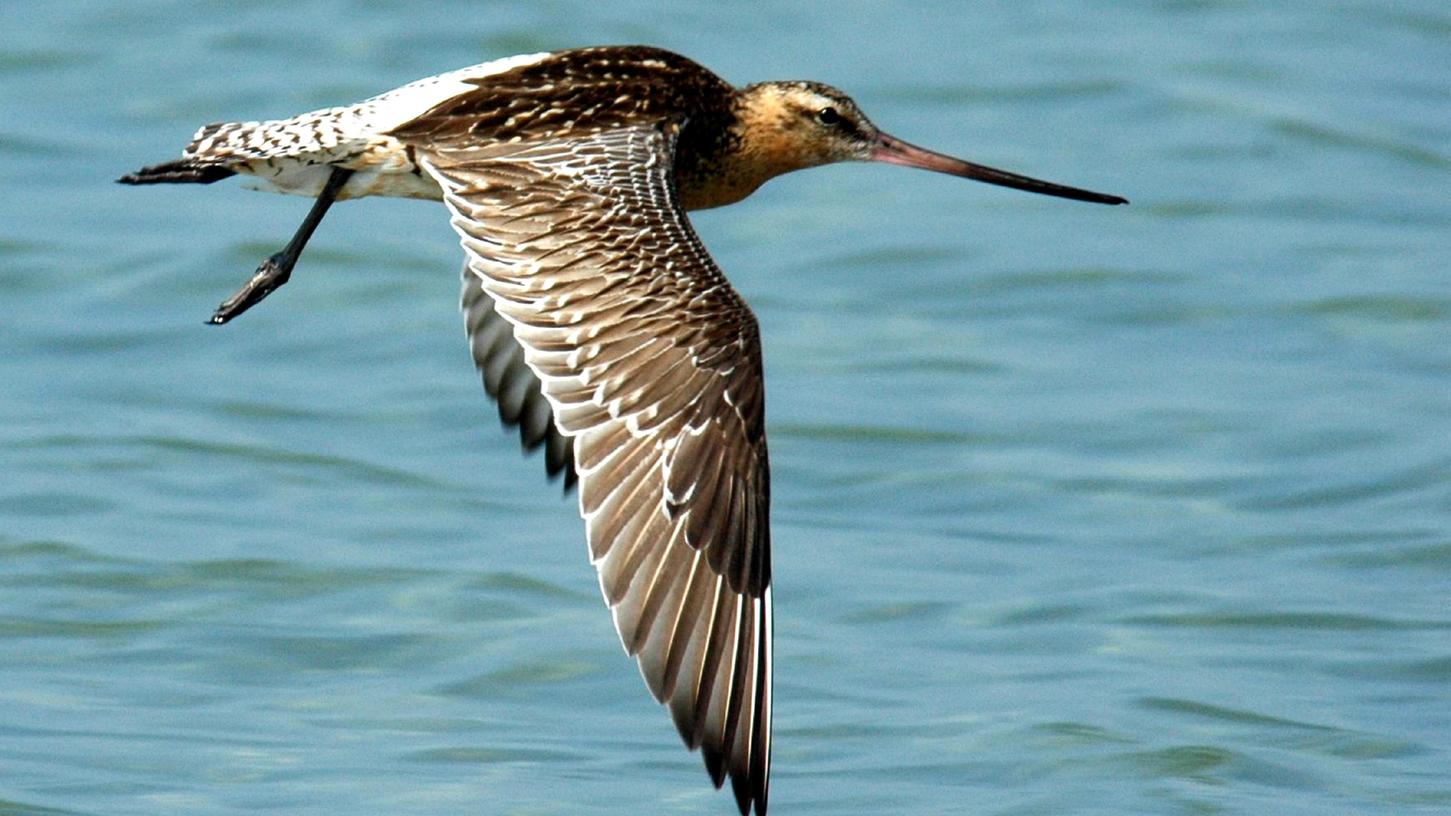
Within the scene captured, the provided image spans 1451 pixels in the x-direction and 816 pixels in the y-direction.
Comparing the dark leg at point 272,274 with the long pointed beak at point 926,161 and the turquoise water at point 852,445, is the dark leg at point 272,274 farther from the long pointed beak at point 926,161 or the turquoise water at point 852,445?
the long pointed beak at point 926,161

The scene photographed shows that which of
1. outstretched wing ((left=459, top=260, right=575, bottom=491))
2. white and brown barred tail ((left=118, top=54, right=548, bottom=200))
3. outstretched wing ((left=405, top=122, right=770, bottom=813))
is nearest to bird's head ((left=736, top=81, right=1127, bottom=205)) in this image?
white and brown barred tail ((left=118, top=54, right=548, bottom=200))

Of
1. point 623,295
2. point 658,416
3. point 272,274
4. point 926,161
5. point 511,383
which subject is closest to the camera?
point 658,416

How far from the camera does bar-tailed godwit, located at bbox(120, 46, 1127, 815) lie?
24.0ft

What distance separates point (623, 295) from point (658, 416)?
1.22 feet

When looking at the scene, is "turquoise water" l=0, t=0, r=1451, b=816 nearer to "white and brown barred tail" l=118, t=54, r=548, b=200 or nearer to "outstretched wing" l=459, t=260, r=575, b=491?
"outstretched wing" l=459, t=260, r=575, b=491

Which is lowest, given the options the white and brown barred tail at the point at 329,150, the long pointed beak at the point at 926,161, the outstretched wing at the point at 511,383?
the outstretched wing at the point at 511,383

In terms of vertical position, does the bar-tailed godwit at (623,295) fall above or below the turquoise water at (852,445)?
above

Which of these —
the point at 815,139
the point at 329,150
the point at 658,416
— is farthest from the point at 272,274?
the point at 815,139

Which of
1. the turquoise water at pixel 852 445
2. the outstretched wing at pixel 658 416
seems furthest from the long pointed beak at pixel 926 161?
the outstretched wing at pixel 658 416

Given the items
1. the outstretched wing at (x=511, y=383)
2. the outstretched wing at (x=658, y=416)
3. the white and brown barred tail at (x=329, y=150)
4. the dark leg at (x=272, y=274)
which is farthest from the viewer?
the outstretched wing at (x=511, y=383)

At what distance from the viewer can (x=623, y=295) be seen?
7.73 metres

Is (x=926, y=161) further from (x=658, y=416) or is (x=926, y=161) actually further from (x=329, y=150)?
(x=658, y=416)

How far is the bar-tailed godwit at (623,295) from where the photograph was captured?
7.30 m

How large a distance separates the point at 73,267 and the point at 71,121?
1862mm
